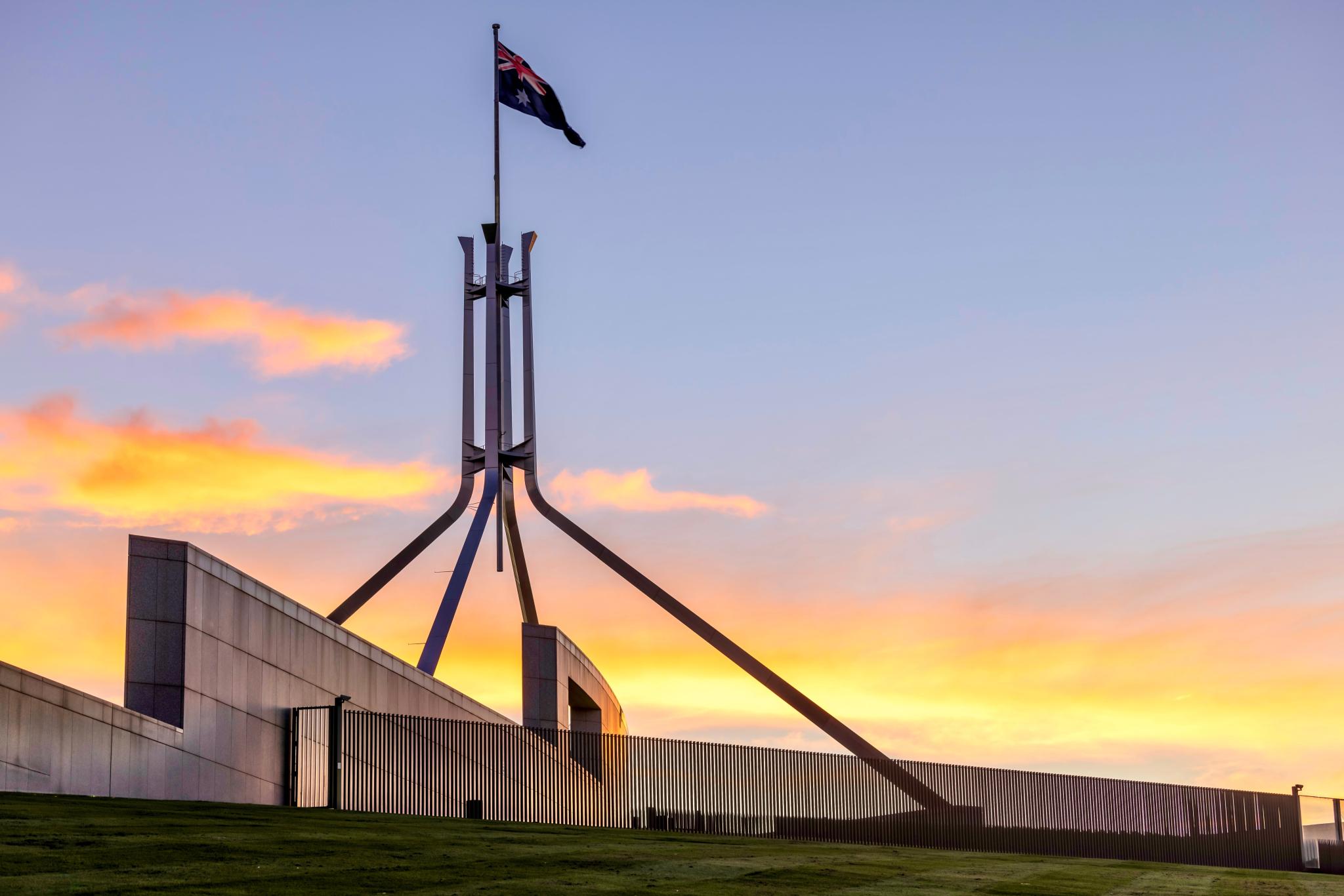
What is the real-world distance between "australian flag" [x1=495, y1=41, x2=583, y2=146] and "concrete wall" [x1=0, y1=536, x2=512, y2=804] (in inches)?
908

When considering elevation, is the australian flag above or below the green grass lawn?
above

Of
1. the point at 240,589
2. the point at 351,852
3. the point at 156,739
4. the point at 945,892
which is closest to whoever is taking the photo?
the point at 351,852

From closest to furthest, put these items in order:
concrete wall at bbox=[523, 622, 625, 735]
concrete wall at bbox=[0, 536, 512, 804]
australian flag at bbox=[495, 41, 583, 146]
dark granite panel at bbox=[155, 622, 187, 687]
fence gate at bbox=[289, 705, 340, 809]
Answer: concrete wall at bbox=[0, 536, 512, 804] → dark granite panel at bbox=[155, 622, 187, 687] → fence gate at bbox=[289, 705, 340, 809] → concrete wall at bbox=[523, 622, 625, 735] → australian flag at bbox=[495, 41, 583, 146]

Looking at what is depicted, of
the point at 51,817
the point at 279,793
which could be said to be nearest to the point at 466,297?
the point at 279,793

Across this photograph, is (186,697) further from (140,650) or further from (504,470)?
(504,470)

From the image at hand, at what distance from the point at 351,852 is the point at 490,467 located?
32.7 meters

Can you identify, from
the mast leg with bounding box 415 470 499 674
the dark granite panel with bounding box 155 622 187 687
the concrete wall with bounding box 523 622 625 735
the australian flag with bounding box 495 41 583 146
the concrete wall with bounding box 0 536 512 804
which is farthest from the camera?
the australian flag with bounding box 495 41 583 146

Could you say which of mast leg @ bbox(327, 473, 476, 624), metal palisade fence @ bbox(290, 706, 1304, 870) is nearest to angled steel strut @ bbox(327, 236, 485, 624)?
mast leg @ bbox(327, 473, 476, 624)

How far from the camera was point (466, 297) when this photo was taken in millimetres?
49531

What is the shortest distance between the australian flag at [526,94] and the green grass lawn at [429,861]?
2894 cm

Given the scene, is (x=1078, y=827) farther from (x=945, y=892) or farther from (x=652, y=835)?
(x=945, y=892)

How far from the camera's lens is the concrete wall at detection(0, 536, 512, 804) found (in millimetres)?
19344

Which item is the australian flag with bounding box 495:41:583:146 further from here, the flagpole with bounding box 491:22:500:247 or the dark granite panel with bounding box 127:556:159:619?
the dark granite panel with bounding box 127:556:159:619

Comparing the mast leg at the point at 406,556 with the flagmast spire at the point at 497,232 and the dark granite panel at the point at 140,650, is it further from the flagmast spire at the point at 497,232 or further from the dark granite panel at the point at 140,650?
the dark granite panel at the point at 140,650
